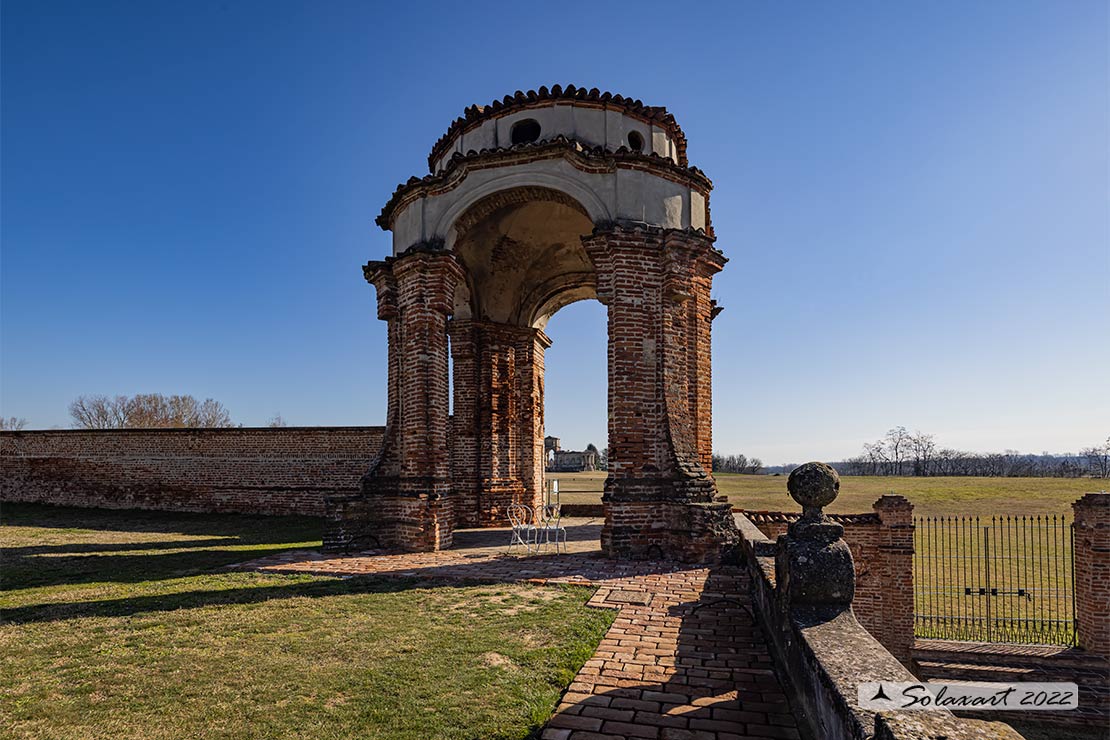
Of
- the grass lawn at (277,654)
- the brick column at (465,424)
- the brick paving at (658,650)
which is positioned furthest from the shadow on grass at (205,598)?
the brick column at (465,424)

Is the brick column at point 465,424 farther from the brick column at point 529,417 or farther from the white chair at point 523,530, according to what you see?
the brick column at point 529,417

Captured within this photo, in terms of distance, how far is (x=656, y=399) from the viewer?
364 inches

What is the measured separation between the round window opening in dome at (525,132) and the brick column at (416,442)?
8.85ft

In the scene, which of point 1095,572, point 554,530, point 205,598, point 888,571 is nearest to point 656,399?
point 554,530

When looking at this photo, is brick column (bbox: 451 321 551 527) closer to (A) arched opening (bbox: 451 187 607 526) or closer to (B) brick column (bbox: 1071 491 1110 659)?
(A) arched opening (bbox: 451 187 607 526)

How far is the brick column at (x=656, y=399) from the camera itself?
8.65 m

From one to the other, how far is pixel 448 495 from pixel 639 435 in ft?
12.4

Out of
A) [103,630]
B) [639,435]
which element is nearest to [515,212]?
[639,435]

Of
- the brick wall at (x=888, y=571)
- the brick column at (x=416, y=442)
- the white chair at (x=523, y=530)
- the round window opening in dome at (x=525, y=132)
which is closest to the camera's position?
the white chair at (x=523, y=530)

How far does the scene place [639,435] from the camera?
907 cm

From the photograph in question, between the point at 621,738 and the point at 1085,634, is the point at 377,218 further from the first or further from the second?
the point at 1085,634

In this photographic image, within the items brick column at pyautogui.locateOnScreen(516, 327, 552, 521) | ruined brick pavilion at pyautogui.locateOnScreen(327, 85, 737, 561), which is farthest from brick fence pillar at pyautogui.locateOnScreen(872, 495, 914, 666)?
brick column at pyautogui.locateOnScreen(516, 327, 552, 521)

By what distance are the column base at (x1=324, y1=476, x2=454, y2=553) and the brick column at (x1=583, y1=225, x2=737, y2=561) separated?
119 inches

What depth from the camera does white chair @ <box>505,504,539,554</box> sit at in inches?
372
